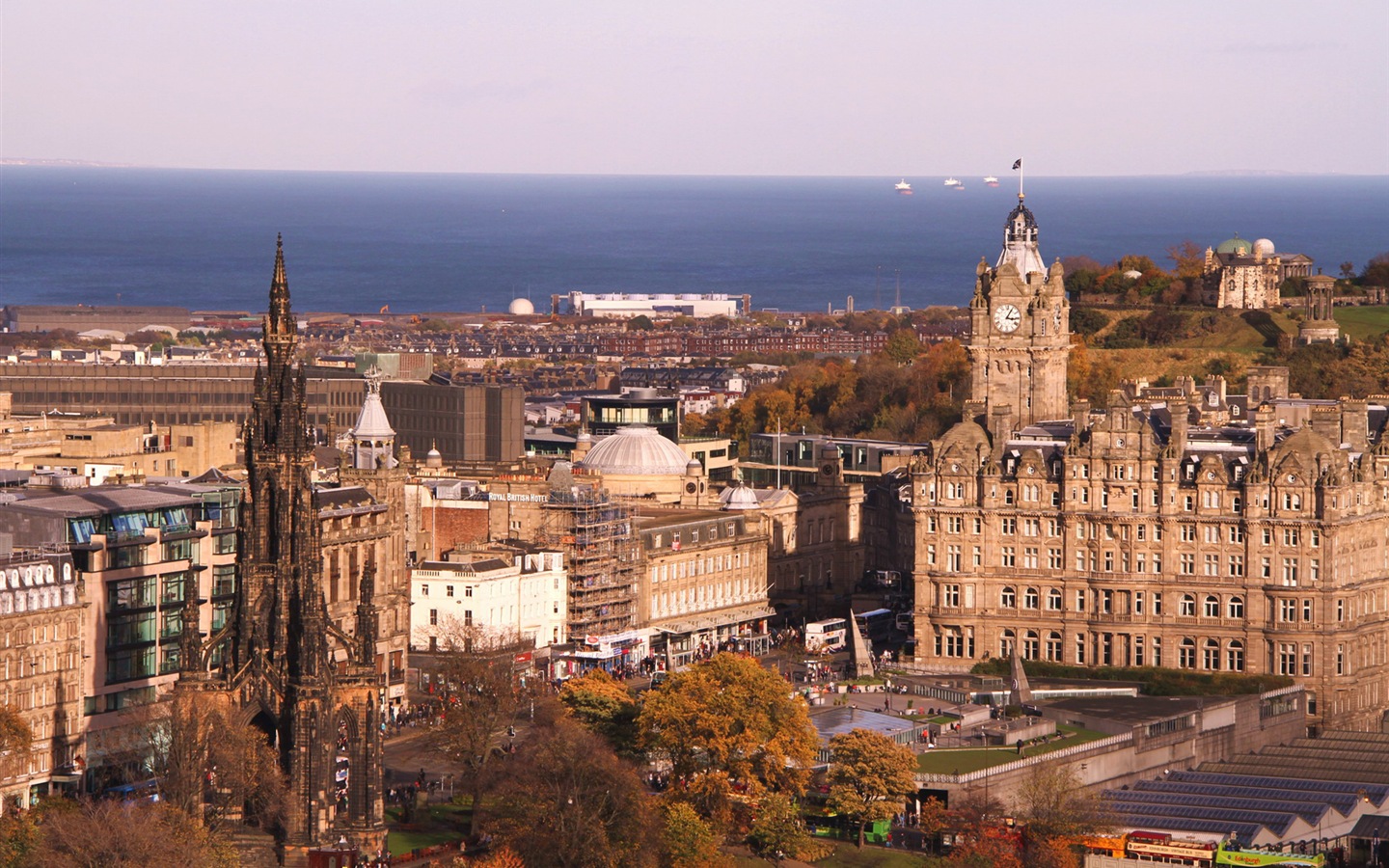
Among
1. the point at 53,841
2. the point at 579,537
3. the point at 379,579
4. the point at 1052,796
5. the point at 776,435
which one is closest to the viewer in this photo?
the point at 53,841

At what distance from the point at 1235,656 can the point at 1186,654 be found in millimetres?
2165

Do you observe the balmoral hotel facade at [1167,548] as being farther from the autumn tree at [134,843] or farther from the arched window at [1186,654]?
the autumn tree at [134,843]

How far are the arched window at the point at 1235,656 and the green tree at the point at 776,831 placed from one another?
3883 centimetres

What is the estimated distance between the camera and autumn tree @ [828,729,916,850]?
10788 centimetres

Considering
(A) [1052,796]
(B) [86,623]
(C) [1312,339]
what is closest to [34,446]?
(B) [86,623]

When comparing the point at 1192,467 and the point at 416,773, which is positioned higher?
the point at 1192,467

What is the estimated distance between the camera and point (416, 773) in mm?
112312

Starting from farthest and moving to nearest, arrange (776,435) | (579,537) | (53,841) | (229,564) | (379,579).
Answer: (776,435), (579,537), (379,579), (229,564), (53,841)

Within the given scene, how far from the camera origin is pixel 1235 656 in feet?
454

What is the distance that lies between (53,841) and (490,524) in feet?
215

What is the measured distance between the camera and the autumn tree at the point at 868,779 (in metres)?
108

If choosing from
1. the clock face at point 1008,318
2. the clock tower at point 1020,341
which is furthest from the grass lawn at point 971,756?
the clock face at point 1008,318

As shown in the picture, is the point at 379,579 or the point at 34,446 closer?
the point at 379,579

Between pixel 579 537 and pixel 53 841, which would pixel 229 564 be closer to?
pixel 579 537
